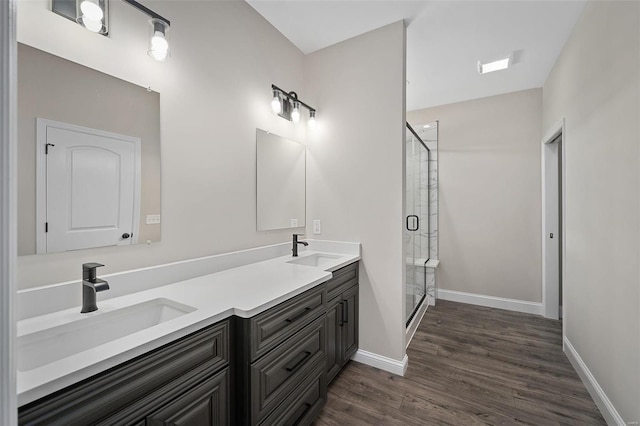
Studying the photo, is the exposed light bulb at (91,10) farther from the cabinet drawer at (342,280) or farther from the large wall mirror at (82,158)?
the cabinet drawer at (342,280)

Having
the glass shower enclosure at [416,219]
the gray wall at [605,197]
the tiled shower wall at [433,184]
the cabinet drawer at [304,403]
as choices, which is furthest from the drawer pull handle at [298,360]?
the tiled shower wall at [433,184]

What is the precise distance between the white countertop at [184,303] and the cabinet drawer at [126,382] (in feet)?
0.09

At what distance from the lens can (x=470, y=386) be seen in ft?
6.51

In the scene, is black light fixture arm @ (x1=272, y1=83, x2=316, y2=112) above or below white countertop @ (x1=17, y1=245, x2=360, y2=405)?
above

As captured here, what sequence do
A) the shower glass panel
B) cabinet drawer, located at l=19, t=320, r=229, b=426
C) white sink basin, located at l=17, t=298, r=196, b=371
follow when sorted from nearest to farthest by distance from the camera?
cabinet drawer, located at l=19, t=320, r=229, b=426 → white sink basin, located at l=17, t=298, r=196, b=371 → the shower glass panel

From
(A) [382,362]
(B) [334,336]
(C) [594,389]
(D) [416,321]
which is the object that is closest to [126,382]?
(B) [334,336]

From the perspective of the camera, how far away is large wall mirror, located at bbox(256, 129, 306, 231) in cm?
213

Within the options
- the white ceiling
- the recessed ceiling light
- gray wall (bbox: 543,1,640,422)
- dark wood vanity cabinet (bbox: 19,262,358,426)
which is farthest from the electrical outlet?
the recessed ceiling light

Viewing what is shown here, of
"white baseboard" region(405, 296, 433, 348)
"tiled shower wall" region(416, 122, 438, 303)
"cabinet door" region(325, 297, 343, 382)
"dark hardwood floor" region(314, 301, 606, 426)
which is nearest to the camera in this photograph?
"dark hardwood floor" region(314, 301, 606, 426)

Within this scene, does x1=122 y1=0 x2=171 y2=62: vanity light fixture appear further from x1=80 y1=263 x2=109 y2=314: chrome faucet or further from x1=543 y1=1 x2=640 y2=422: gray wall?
x1=543 y1=1 x2=640 y2=422: gray wall

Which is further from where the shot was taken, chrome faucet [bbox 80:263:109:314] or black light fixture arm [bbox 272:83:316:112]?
black light fixture arm [bbox 272:83:316:112]

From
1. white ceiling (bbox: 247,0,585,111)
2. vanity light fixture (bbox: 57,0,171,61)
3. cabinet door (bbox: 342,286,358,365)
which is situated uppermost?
white ceiling (bbox: 247,0,585,111)

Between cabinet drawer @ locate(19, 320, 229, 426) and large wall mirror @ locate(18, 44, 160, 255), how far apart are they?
0.65m

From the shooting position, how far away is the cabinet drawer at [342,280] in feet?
6.18
